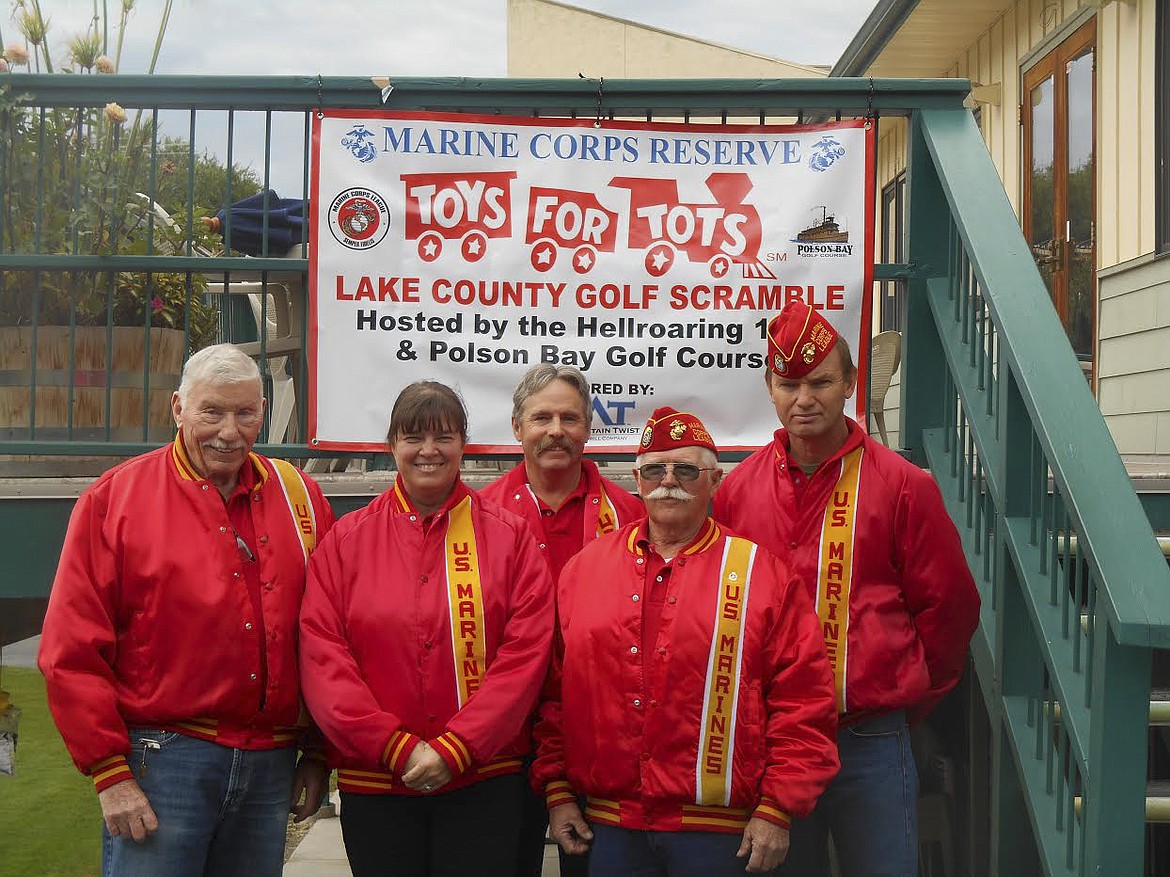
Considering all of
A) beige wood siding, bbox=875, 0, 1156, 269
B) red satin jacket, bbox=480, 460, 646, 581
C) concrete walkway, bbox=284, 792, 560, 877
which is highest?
beige wood siding, bbox=875, 0, 1156, 269

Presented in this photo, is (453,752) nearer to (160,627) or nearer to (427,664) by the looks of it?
(427,664)

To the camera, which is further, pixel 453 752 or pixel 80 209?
pixel 80 209

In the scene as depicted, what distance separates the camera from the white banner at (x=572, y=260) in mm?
4328

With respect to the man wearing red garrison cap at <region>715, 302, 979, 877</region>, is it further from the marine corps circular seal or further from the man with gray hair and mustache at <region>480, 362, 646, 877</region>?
the marine corps circular seal

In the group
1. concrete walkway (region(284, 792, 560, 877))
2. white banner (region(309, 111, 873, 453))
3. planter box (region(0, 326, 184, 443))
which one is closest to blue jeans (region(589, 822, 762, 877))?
white banner (region(309, 111, 873, 453))

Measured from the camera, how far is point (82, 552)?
301 cm

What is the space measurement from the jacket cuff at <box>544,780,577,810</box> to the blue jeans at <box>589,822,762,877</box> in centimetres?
11

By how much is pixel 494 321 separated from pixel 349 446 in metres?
0.63

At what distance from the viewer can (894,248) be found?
11086 millimetres

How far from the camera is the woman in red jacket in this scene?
9.89 feet

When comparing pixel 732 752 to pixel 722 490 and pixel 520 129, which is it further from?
pixel 520 129

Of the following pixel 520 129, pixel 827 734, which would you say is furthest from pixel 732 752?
pixel 520 129

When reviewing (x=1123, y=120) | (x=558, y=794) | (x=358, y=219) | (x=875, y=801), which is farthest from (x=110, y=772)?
(x=1123, y=120)

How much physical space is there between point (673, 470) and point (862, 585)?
0.57 metres
